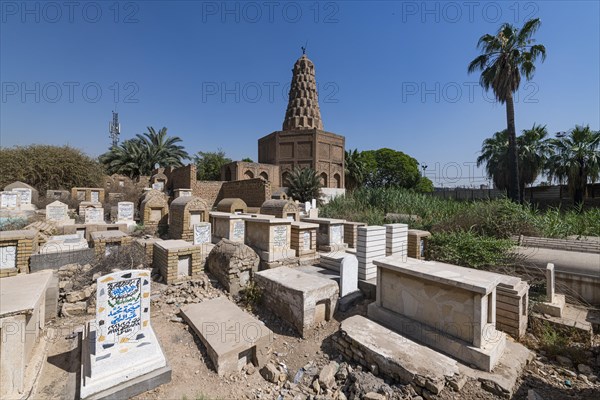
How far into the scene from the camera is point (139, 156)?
25.0m

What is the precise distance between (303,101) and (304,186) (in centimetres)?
1708

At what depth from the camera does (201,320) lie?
14.4ft

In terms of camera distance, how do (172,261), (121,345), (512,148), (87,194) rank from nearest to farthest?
1. (121,345)
2. (172,261)
3. (512,148)
4. (87,194)

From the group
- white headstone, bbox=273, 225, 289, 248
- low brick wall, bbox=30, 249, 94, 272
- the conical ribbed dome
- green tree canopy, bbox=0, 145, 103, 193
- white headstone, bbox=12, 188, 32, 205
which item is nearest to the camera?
low brick wall, bbox=30, 249, 94, 272

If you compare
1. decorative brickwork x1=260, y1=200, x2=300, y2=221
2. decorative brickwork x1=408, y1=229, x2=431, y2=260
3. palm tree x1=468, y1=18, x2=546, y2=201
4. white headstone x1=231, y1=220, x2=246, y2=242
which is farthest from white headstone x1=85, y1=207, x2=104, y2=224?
palm tree x1=468, y1=18, x2=546, y2=201

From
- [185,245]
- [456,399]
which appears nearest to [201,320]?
[185,245]

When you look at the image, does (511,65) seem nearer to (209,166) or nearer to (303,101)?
(303,101)

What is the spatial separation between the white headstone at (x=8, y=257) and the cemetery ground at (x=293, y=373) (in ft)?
6.18

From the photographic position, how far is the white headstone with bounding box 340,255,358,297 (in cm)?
554

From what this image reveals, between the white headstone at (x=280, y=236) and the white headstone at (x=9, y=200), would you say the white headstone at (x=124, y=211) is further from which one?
the white headstone at (x=280, y=236)

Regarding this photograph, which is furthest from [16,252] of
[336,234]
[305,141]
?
[305,141]

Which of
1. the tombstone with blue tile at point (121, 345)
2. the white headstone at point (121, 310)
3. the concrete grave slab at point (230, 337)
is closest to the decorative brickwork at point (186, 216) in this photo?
the concrete grave slab at point (230, 337)

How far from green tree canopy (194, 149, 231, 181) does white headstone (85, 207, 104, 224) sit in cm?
2429

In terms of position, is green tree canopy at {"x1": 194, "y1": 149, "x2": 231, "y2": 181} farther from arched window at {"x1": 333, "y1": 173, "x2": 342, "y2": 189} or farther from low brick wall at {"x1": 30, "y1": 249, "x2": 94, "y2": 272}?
low brick wall at {"x1": 30, "y1": 249, "x2": 94, "y2": 272}
